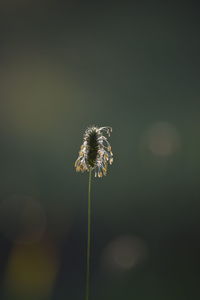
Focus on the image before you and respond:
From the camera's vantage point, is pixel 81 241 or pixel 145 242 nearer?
pixel 145 242

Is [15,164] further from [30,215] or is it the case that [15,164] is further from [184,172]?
[184,172]

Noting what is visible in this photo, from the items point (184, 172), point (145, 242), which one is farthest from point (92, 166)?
point (184, 172)

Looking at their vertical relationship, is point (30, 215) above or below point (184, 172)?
below

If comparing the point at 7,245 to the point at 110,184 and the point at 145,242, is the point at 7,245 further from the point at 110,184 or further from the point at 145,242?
the point at 110,184

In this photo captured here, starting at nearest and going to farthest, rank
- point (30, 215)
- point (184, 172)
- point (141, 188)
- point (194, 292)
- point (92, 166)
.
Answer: point (92, 166)
point (194, 292)
point (30, 215)
point (141, 188)
point (184, 172)

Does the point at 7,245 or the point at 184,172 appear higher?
the point at 184,172

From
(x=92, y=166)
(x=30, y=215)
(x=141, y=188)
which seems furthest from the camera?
(x=141, y=188)

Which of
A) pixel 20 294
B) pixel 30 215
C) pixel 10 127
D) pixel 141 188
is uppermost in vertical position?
pixel 10 127

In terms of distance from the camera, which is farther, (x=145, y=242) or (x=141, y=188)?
(x=141, y=188)

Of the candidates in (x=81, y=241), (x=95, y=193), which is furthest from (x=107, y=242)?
(x=95, y=193)

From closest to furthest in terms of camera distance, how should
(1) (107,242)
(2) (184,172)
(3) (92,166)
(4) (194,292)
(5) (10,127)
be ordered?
(3) (92,166) < (4) (194,292) < (1) (107,242) < (2) (184,172) < (5) (10,127)
